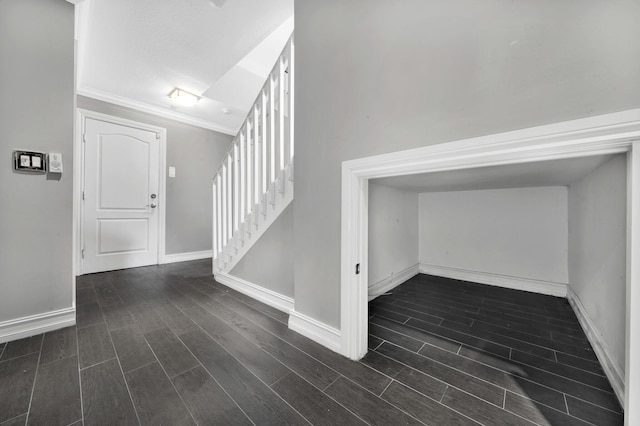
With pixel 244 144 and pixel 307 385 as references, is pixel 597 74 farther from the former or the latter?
pixel 244 144

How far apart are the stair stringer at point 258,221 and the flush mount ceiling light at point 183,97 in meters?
2.24

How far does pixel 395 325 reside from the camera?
178 centimetres

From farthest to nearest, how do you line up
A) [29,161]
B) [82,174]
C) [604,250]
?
[82,174]
[29,161]
[604,250]

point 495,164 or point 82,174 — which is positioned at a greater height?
point 82,174

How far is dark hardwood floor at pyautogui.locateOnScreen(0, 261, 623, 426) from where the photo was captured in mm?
1005

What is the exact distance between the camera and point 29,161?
168cm

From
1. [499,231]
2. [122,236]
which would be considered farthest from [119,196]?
[499,231]

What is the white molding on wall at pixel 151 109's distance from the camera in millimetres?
3232

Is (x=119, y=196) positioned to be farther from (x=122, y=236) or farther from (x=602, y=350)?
(x=602, y=350)

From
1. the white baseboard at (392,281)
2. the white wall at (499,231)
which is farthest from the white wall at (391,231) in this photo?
the white wall at (499,231)

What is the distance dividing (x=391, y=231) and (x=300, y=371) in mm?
1681

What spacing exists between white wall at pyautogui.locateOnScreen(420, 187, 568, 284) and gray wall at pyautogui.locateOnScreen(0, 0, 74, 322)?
3.58m

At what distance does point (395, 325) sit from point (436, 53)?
1.71m

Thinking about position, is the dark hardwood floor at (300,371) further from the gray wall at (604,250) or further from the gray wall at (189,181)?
the gray wall at (189,181)
